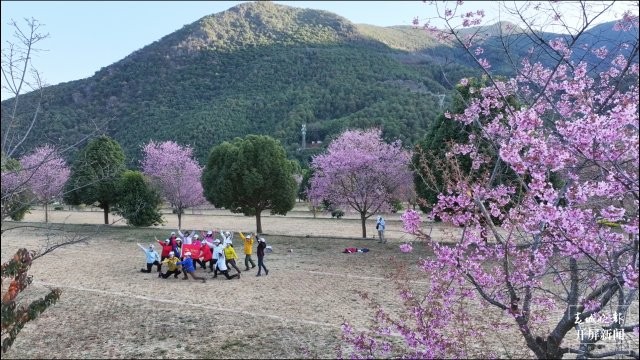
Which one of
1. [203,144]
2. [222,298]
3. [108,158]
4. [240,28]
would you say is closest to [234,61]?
[240,28]

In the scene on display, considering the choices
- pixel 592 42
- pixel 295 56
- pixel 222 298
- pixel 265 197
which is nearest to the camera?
pixel 592 42

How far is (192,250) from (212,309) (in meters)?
4.33

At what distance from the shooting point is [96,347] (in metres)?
7.12

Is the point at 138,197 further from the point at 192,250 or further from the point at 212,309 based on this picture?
the point at 212,309

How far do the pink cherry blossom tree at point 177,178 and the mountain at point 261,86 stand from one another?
82.6ft

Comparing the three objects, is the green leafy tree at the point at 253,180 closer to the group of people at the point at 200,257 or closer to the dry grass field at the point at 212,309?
the dry grass field at the point at 212,309

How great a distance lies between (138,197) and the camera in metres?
22.1

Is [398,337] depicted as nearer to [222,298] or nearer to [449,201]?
[449,201]

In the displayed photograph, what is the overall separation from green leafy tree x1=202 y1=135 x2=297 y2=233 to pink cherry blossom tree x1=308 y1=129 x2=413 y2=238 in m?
2.09

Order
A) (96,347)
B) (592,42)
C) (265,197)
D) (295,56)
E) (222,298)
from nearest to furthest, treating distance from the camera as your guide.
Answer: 1. (592,42)
2. (96,347)
3. (222,298)
4. (265,197)
5. (295,56)

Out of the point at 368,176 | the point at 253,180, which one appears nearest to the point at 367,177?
the point at 368,176

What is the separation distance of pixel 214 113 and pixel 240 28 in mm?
44445

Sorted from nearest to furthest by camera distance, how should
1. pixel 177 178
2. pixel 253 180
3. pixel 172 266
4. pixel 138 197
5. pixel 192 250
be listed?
pixel 172 266, pixel 192 250, pixel 253 180, pixel 138 197, pixel 177 178

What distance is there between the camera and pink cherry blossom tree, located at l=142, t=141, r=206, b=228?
24.3 m
